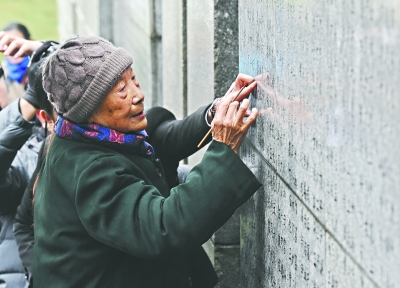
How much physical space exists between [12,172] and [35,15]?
19228 mm

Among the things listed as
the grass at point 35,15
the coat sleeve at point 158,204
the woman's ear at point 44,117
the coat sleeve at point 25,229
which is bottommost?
the grass at point 35,15

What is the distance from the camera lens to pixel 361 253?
180cm

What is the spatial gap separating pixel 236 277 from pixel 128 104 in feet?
5.44

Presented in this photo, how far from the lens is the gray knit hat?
2768 mm

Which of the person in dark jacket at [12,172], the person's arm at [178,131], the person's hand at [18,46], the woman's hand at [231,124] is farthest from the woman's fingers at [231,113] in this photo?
Result: the person's hand at [18,46]

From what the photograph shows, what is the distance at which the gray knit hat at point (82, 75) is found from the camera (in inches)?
109

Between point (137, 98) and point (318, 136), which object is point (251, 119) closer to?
point (137, 98)

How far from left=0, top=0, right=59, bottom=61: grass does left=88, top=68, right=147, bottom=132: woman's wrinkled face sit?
16.1 metres

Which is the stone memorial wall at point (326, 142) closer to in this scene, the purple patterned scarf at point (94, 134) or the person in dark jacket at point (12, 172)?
the purple patterned scarf at point (94, 134)

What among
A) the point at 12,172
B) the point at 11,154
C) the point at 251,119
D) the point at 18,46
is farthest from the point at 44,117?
the point at 251,119

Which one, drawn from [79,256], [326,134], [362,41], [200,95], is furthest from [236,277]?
[362,41]

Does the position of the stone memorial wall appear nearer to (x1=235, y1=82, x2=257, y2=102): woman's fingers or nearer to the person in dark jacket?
(x1=235, y1=82, x2=257, y2=102): woman's fingers

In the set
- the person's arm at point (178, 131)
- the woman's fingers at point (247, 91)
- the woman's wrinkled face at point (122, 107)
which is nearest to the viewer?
the woman's wrinkled face at point (122, 107)

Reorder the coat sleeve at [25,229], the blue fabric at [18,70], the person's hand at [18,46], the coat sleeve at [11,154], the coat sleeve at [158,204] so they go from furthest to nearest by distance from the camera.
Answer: the blue fabric at [18,70] < the person's hand at [18,46] < the coat sleeve at [11,154] < the coat sleeve at [25,229] < the coat sleeve at [158,204]
